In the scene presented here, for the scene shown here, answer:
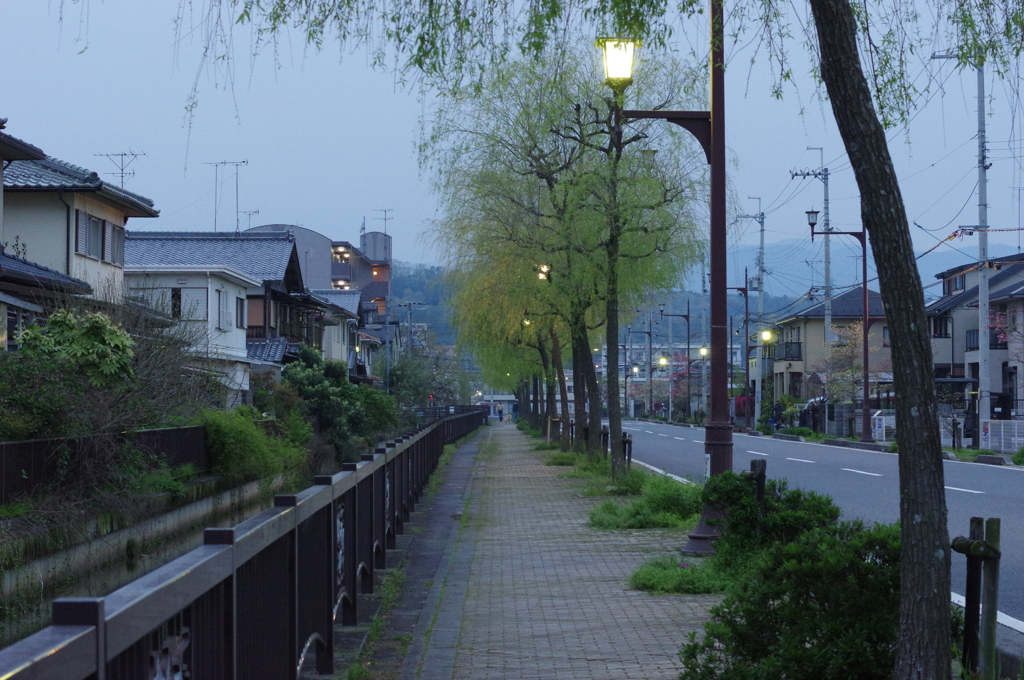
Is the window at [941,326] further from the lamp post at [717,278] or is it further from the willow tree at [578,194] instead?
the lamp post at [717,278]

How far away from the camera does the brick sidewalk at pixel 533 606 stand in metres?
6.04

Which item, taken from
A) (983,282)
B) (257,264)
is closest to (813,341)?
(983,282)

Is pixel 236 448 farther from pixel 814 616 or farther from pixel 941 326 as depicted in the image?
pixel 941 326

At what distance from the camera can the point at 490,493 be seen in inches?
745

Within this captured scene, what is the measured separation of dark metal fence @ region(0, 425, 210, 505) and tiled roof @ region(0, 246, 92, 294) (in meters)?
4.89

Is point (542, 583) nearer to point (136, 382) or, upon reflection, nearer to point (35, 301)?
point (136, 382)

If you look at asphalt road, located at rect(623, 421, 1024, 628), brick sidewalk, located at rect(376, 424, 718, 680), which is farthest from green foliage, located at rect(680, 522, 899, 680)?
asphalt road, located at rect(623, 421, 1024, 628)

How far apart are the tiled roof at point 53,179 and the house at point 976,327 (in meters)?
35.2

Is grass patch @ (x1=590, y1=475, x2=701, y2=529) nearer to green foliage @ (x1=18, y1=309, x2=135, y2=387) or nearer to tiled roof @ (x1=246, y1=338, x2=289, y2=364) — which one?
green foliage @ (x1=18, y1=309, x2=135, y2=387)

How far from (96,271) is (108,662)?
28990 mm

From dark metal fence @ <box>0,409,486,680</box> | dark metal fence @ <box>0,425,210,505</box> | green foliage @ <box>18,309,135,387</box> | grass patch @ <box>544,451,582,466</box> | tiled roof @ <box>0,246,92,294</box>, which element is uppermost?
tiled roof @ <box>0,246,92,294</box>

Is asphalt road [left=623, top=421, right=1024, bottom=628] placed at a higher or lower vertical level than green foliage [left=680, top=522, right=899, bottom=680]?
lower

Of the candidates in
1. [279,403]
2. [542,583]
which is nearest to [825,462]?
[279,403]

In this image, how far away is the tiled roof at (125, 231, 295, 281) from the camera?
1718 inches
